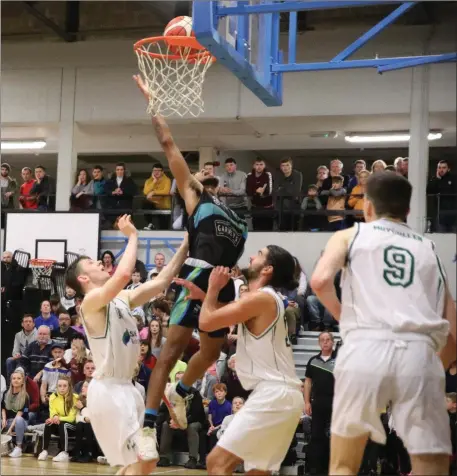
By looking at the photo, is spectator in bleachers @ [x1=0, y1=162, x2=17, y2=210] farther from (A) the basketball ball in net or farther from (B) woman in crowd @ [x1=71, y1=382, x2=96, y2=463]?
(A) the basketball ball in net

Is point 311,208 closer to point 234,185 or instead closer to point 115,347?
point 234,185

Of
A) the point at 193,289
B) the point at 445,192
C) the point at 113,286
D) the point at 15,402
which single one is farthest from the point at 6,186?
the point at 113,286

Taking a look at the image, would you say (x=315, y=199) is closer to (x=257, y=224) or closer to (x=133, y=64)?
(x=257, y=224)

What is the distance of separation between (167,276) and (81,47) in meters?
13.7

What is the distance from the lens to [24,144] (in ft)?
69.2

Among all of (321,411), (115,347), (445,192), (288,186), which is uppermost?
(288,186)

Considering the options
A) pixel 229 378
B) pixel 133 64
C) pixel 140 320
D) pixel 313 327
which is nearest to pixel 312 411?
pixel 229 378

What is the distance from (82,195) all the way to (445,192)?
283 inches

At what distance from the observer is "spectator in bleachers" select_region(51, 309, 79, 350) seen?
13.0 metres

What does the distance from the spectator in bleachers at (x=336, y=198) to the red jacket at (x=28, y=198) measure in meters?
5.90

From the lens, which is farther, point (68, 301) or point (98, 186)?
point (98, 186)

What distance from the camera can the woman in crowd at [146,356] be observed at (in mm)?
11414

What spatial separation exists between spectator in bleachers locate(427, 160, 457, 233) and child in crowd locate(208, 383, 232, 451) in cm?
609

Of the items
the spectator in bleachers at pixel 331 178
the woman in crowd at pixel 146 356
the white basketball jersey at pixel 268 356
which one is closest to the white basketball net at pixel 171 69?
the white basketball jersey at pixel 268 356
